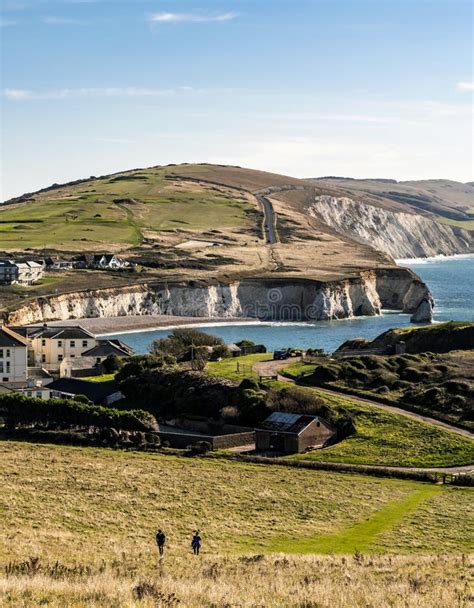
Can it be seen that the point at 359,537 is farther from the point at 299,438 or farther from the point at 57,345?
the point at 57,345

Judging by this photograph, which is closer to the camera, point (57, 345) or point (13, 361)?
point (13, 361)

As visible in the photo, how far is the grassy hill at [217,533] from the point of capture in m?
22.1

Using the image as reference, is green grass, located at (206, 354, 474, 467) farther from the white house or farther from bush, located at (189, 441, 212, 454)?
the white house

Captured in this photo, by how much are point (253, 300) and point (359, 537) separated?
114 m

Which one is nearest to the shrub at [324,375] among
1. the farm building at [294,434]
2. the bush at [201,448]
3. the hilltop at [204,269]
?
the farm building at [294,434]

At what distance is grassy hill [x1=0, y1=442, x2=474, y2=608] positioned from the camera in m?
22.1

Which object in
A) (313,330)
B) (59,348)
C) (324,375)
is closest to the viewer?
(324,375)

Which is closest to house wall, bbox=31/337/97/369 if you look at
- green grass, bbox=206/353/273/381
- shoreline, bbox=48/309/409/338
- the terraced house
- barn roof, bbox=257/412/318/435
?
the terraced house

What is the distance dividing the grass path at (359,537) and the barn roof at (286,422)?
40.7 ft

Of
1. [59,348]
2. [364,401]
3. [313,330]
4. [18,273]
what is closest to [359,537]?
[364,401]

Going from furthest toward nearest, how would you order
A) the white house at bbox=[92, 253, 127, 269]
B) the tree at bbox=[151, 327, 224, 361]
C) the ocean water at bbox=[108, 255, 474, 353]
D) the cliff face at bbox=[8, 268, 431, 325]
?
→ the white house at bbox=[92, 253, 127, 269]
the cliff face at bbox=[8, 268, 431, 325]
the ocean water at bbox=[108, 255, 474, 353]
the tree at bbox=[151, 327, 224, 361]

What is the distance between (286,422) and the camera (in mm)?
52531

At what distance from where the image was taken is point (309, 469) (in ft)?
151

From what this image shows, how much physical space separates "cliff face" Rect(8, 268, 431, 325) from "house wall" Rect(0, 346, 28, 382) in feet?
202
